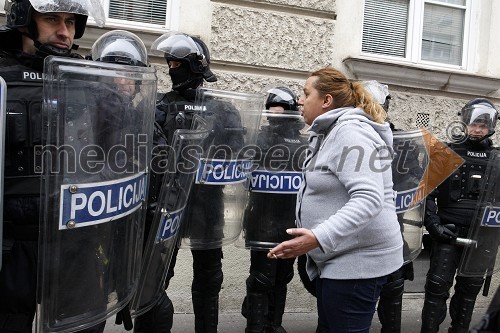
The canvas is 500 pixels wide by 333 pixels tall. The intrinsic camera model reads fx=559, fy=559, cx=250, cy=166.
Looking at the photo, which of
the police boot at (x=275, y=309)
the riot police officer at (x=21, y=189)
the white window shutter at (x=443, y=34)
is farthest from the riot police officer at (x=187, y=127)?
the white window shutter at (x=443, y=34)

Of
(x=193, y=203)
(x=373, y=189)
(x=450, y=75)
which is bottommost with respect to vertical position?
(x=193, y=203)

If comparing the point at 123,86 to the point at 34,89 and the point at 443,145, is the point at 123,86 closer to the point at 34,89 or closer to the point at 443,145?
the point at 34,89

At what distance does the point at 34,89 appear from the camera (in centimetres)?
189

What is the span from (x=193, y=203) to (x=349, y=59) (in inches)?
103

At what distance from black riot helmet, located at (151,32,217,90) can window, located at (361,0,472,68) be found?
8.56ft

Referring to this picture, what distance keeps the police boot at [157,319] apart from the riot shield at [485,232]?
7.03ft

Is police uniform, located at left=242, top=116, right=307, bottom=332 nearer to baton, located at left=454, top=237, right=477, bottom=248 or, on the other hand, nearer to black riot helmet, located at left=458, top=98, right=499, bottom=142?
baton, located at left=454, top=237, right=477, bottom=248

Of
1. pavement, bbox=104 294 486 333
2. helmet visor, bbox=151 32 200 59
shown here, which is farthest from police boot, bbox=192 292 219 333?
helmet visor, bbox=151 32 200 59

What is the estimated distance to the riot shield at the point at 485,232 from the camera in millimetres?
3783

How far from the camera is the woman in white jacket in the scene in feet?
7.05

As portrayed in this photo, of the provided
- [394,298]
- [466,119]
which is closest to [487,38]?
[466,119]

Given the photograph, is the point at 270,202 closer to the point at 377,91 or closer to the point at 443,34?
the point at 377,91

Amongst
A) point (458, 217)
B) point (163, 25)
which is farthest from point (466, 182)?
point (163, 25)

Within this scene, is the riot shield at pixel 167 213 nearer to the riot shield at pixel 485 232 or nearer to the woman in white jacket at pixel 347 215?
the woman in white jacket at pixel 347 215
